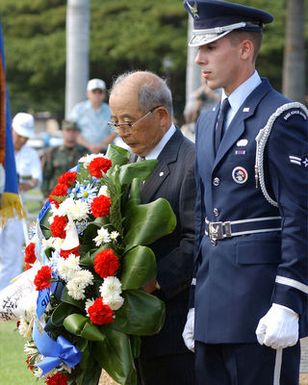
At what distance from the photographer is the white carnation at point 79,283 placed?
4.49 meters

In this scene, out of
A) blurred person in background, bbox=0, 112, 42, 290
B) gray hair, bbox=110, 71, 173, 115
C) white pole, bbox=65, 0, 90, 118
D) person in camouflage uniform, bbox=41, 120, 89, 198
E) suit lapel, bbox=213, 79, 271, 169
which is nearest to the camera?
suit lapel, bbox=213, 79, 271, 169

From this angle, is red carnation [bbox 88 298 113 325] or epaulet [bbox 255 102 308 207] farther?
red carnation [bbox 88 298 113 325]

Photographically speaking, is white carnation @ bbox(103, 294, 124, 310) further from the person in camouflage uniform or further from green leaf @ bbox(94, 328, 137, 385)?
the person in camouflage uniform

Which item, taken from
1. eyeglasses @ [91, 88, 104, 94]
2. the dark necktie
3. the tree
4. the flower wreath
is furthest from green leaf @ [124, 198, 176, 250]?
the tree

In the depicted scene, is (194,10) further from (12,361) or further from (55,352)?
(12,361)

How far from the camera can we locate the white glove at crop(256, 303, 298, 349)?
4074 mm

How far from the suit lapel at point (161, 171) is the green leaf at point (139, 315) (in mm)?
537

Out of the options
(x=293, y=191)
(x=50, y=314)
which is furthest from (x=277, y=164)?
(x=50, y=314)

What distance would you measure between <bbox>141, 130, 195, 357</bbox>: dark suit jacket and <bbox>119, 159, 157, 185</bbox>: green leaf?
15 centimetres

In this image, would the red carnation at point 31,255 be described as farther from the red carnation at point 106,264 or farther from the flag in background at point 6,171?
the flag in background at point 6,171

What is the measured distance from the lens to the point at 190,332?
15.0 ft

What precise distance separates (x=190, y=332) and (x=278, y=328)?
0.60 m

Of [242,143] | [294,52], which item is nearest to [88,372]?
[242,143]

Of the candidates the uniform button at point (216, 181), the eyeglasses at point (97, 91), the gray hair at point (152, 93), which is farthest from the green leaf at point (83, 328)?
the eyeglasses at point (97, 91)
